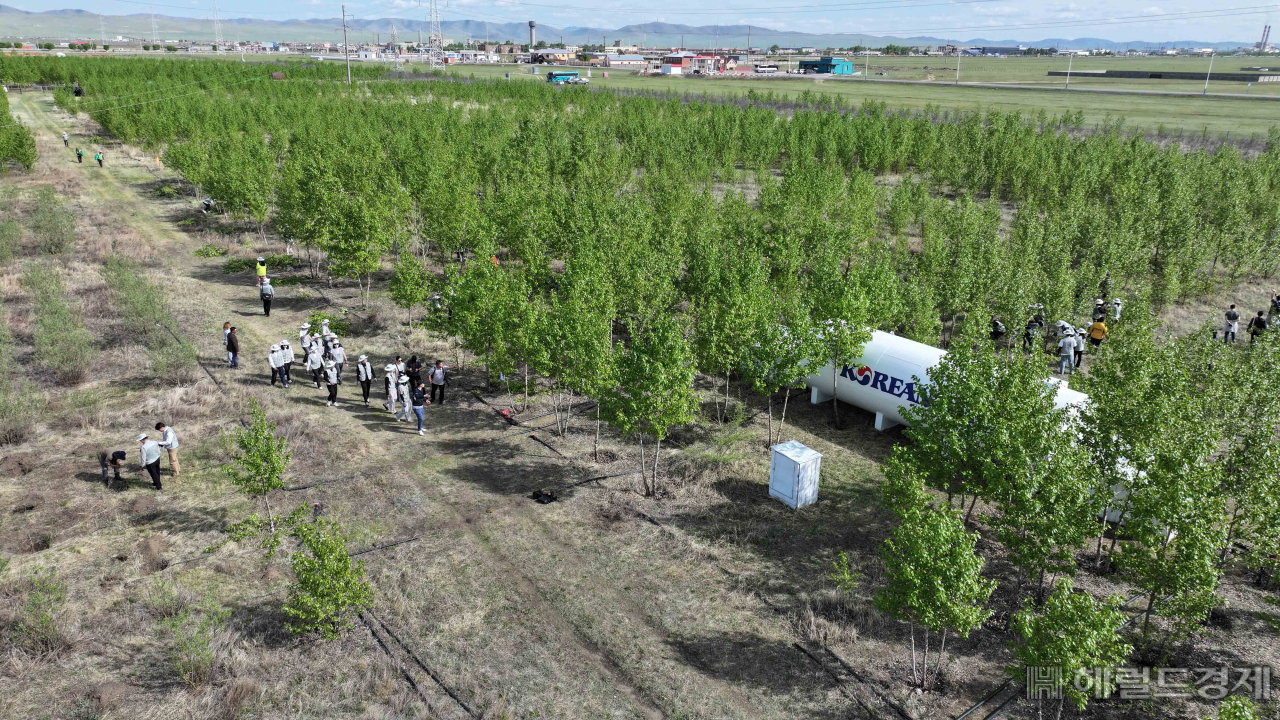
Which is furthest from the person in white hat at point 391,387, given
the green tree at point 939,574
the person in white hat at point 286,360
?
the green tree at point 939,574

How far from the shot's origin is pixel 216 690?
15.2 metres

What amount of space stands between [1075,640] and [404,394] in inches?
872

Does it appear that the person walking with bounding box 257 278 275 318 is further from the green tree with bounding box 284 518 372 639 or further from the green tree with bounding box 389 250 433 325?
the green tree with bounding box 284 518 372 639

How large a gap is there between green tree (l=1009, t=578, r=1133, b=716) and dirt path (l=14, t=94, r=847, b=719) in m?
4.41

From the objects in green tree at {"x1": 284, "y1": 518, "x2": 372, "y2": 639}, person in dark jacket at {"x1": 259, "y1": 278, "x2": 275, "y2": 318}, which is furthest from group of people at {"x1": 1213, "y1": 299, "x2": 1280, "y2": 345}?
person in dark jacket at {"x1": 259, "y1": 278, "x2": 275, "y2": 318}

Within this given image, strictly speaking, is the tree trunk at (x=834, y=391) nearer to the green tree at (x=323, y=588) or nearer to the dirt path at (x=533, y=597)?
the dirt path at (x=533, y=597)

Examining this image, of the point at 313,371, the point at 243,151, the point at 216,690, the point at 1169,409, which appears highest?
the point at 243,151

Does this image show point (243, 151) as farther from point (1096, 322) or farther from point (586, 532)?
point (1096, 322)

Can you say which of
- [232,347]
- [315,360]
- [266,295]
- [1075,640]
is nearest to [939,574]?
[1075,640]

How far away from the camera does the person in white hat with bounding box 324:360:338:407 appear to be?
91.9 feet

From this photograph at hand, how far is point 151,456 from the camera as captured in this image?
22.3m

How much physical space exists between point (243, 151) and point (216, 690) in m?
50.0

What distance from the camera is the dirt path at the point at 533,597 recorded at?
15.5 meters

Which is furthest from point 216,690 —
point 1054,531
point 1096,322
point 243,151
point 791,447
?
point 243,151
